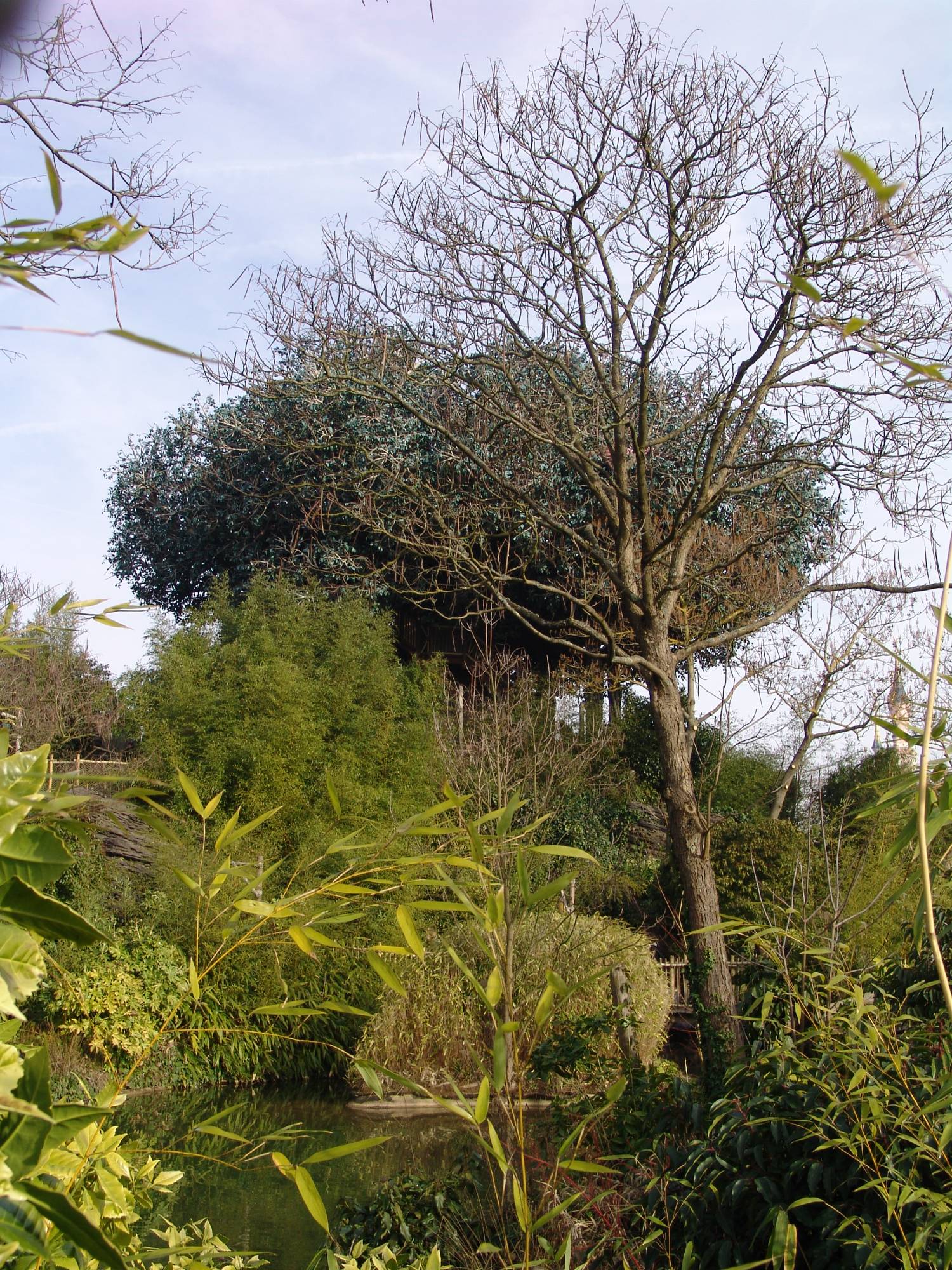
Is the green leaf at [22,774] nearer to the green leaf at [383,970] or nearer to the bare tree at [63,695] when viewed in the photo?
the green leaf at [383,970]

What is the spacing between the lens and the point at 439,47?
1.53 metres

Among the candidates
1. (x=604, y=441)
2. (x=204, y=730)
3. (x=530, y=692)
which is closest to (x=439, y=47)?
(x=604, y=441)

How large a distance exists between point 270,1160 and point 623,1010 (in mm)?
2176

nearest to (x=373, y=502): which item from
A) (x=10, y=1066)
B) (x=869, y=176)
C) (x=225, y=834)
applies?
(x=225, y=834)

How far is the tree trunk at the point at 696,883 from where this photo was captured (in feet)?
17.3

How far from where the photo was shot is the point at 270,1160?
223 inches

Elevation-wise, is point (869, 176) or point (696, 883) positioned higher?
point (869, 176)

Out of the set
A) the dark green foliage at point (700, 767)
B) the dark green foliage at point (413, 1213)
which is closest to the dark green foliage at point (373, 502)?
the dark green foliage at point (700, 767)

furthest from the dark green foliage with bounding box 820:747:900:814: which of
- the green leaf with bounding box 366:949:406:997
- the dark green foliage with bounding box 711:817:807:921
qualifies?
the green leaf with bounding box 366:949:406:997

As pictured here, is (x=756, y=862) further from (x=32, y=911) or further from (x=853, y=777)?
(x=32, y=911)

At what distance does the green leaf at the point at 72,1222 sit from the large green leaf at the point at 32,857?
0.52 ft

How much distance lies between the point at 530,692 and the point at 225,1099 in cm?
567

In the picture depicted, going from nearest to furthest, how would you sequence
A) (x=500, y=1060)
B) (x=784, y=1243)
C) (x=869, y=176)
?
(x=869, y=176), (x=500, y=1060), (x=784, y=1243)

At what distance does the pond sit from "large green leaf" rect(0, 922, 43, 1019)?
4.55 m
